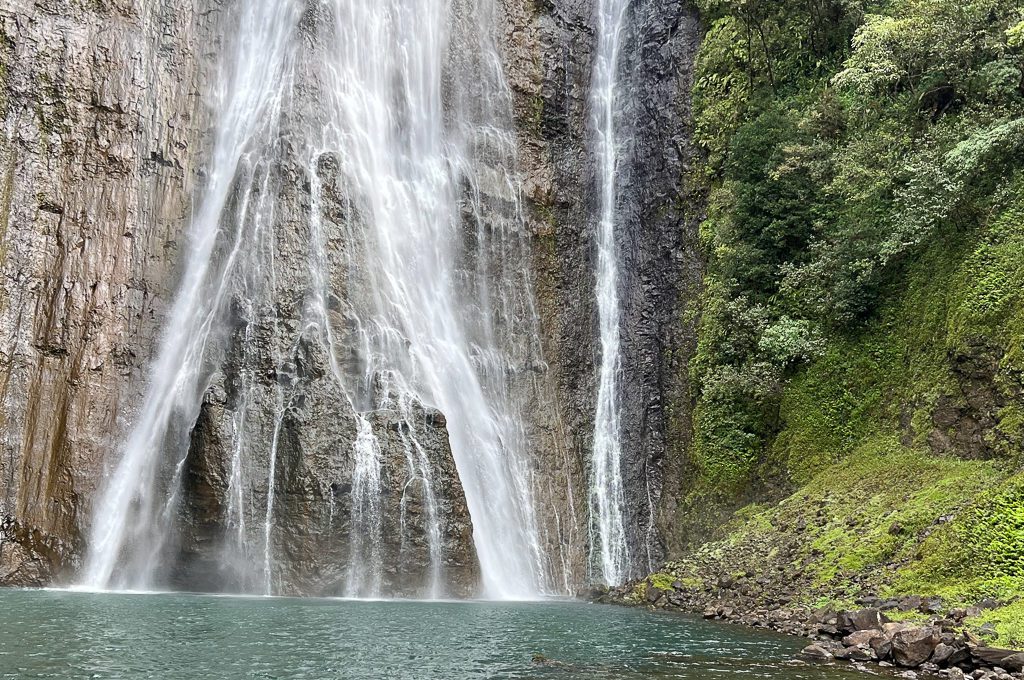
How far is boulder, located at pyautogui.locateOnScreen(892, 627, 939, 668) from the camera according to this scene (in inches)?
396

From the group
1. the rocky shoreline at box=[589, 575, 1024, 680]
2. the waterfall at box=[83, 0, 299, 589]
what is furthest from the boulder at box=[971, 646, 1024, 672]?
the waterfall at box=[83, 0, 299, 589]

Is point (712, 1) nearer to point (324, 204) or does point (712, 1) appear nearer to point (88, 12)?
point (324, 204)

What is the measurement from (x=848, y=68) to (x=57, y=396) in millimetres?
20446

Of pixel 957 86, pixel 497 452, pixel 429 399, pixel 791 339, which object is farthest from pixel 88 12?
pixel 957 86

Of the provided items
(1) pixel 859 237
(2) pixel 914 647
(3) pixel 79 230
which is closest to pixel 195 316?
(3) pixel 79 230

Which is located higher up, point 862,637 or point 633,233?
point 633,233

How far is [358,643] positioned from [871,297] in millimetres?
13948

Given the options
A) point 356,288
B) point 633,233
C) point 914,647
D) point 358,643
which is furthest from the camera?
point 633,233

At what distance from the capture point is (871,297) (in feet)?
66.8

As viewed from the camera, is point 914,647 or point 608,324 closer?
point 914,647

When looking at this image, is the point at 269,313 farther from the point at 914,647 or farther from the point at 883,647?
the point at 914,647

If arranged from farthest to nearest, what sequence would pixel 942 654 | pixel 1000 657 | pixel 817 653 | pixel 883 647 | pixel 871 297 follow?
pixel 871 297 → pixel 817 653 → pixel 883 647 → pixel 942 654 → pixel 1000 657

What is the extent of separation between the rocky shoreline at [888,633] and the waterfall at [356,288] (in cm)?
788

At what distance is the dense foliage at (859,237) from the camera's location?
17.6m
